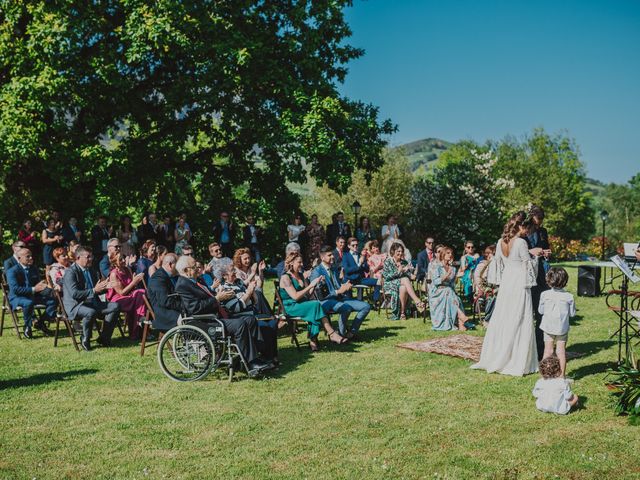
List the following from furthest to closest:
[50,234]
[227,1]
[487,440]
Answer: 1. [227,1]
2. [50,234]
3. [487,440]

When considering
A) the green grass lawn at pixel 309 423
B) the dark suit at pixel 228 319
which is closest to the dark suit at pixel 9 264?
the green grass lawn at pixel 309 423

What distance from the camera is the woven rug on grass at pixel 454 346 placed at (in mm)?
9008

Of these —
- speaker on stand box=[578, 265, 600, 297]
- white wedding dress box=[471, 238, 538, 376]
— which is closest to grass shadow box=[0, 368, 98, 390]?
white wedding dress box=[471, 238, 538, 376]

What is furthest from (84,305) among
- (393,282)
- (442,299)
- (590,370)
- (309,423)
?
(590,370)

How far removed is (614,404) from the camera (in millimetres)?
6449

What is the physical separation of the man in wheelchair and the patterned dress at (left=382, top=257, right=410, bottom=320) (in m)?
5.24

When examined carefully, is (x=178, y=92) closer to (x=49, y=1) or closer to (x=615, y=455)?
(x=49, y=1)

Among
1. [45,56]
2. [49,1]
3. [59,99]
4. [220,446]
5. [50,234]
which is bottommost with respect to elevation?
[220,446]

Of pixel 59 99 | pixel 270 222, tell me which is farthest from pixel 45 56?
pixel 270 222

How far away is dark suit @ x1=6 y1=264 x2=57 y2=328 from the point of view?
10.6m

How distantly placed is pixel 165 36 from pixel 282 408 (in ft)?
40.4

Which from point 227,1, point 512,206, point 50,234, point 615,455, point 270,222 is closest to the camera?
point 615,455

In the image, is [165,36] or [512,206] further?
[512,206]

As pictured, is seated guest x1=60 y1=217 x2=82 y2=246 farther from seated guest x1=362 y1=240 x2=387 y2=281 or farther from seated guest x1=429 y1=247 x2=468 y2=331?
seated guest x1=429 y1=247 x2=468 y2=331
